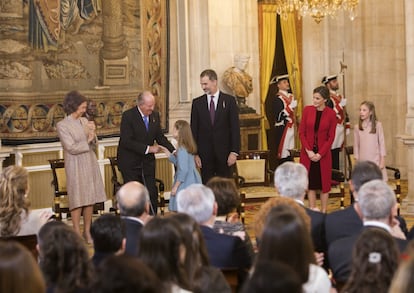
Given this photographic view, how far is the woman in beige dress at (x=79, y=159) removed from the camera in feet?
31.1

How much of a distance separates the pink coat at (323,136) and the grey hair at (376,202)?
5.47 metres

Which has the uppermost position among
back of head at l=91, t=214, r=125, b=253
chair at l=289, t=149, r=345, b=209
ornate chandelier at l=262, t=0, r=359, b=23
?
ornate chandelier at l=262, t=0, r=359, b=23

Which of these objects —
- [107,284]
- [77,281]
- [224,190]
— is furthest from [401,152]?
[107,284]

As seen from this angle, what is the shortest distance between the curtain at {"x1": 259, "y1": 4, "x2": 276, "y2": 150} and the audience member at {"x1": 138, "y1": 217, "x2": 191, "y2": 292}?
11.4m

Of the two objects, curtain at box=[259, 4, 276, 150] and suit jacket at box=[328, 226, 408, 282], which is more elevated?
curtain at box=[259, 4, 276, 150]

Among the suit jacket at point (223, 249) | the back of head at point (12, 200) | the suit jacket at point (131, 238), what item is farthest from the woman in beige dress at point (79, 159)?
the suit jacket at point (223, 249)

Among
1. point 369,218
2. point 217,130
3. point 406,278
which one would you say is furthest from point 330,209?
point 406,278

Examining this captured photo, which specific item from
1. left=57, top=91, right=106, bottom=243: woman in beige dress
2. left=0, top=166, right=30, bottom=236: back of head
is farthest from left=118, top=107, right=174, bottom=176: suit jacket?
left=0, top=166, right=30, bottom=236: back of head

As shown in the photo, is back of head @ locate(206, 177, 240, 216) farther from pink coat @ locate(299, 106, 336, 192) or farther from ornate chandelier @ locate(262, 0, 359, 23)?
ornate chandelier @ locate(262, 0, 359, 23)

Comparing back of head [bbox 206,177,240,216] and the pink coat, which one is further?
the pink coat

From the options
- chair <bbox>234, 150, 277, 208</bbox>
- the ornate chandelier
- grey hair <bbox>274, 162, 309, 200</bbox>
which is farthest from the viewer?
the ornate chandelier

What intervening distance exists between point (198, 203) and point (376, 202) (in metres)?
1.01

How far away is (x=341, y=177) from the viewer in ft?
36.8

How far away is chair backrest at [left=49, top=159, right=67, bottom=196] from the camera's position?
10.6 metres
